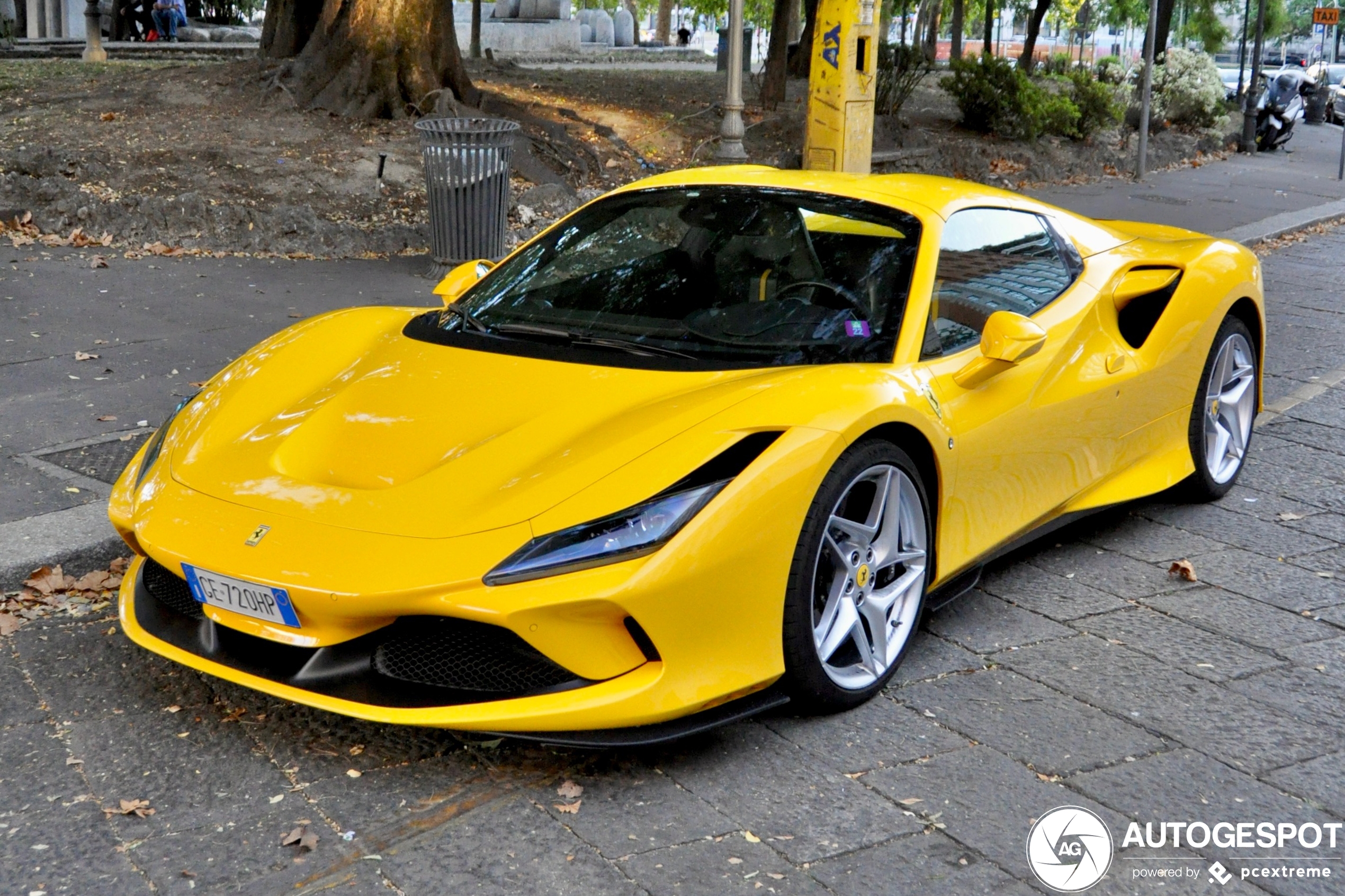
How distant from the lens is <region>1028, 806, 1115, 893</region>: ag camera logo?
2.72 meters

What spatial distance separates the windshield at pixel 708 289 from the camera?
12.1ft

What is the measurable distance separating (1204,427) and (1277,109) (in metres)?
18.8

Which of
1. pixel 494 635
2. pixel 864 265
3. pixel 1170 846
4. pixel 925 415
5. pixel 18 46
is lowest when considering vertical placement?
pixel 1170 846

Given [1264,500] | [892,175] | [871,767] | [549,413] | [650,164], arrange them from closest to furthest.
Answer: [871,767]
[549,413]
[892,175]
[1264,500]
[650,164]

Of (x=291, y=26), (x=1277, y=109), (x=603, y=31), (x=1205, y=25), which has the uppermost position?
(x=1205, y=25)

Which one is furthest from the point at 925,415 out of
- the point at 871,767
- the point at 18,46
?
the point at 18,46

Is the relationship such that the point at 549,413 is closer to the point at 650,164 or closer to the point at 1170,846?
the point at 1170,846

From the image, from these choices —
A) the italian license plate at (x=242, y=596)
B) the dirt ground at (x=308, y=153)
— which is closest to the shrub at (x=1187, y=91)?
the dirt ground at (x=308, y=153)

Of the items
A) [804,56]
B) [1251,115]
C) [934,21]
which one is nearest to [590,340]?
[804,56]

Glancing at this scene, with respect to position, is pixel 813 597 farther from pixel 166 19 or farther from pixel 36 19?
pixel 36 19

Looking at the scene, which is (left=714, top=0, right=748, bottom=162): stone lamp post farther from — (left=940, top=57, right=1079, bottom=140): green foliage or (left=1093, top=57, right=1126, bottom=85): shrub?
(left=1093, top=57, right=1126, bottom=85): shrub

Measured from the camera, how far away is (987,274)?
162 inches

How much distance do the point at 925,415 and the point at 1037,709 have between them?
2.68ft

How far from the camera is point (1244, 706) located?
3.52m
